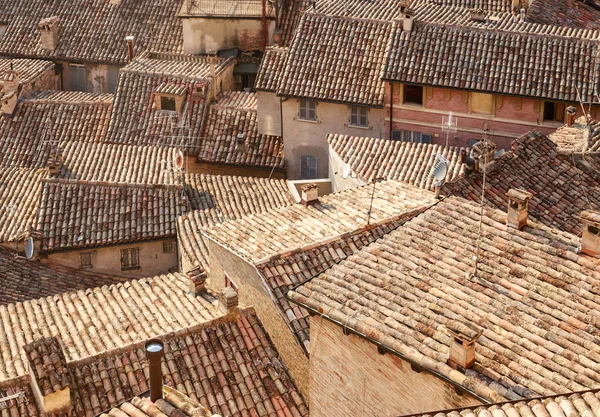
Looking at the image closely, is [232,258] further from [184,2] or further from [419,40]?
[184,2]

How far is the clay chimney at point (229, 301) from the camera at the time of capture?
22.4 metres

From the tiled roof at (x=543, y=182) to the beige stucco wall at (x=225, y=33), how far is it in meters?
23.2

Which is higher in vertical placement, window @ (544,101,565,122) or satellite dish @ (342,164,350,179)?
window @ (544,101,565,122)

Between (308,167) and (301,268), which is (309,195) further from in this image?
(308,167)

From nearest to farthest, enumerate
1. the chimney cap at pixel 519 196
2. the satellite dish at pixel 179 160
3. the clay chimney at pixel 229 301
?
the chimney cap at pixel 519 196 < the clay chimney at pixel 229 301 < the satellite dish at pixel 179 160

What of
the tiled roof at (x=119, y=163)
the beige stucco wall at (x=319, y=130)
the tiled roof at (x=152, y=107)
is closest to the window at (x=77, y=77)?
the tiled roof at (x=152, y=107)

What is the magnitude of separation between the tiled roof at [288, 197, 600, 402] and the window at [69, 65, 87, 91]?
1352 inches

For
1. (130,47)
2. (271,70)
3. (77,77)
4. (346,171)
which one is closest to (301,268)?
(346,171)

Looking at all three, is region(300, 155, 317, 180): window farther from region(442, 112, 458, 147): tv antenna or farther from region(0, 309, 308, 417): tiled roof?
region(0, 309, 308, 417): tiled roof

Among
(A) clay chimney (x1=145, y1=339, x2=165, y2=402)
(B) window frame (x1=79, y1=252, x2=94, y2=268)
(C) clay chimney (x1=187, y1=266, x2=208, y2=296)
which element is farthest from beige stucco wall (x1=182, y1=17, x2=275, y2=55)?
(A) clay chimney (x1=145, y1=339, x2=165, y2=402)

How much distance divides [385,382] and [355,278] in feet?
7.12

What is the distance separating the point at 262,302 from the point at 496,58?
17.6 m

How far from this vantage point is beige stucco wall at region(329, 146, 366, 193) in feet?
105

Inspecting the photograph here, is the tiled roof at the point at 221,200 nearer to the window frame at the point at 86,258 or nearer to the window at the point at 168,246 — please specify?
the window at the point at 168,246
